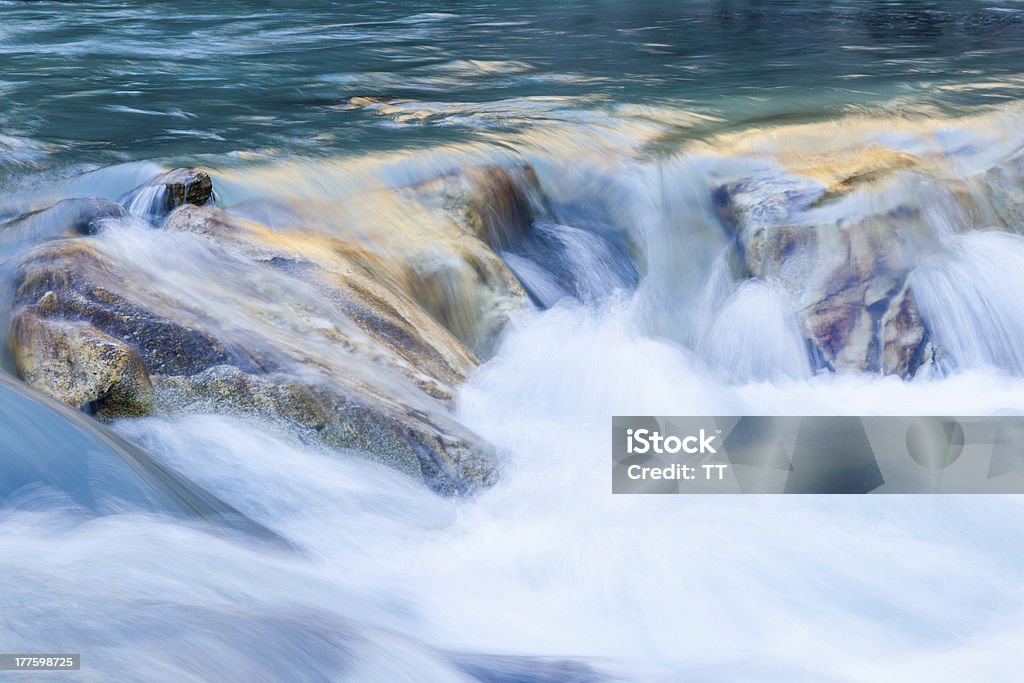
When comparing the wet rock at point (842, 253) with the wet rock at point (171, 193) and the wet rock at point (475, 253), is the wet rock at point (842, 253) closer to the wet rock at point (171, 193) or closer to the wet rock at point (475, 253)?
the wet rock at point (475, 253)

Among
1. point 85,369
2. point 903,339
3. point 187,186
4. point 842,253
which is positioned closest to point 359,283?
point 187,186

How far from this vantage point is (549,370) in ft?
18.2

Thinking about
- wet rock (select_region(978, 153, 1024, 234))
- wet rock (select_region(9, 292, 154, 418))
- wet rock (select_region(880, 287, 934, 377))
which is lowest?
wet rock (select_region(880, 287, 934, 377))

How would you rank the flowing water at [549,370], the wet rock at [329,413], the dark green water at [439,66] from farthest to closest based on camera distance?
the dark green water at [439,66] → the wet rock at [329,413] → the flowing water at [549,370]

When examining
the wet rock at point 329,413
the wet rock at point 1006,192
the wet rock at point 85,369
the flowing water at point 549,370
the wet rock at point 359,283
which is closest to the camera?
the flowing water at point 549,370

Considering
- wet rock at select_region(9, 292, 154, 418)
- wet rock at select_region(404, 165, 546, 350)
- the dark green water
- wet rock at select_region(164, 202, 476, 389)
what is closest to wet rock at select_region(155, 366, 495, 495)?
wet rock at select_region(9, 292, 154, 418)

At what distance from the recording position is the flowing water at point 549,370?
10.6 ft

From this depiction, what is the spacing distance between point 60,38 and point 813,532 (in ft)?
30.3

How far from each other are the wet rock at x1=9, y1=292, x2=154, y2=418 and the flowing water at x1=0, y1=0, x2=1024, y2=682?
0.44 feet

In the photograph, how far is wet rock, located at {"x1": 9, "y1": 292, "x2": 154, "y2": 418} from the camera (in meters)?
3.95

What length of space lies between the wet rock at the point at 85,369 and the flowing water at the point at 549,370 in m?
0.13

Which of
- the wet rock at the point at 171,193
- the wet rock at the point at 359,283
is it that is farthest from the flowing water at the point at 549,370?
the wet rock at the point at 359,283

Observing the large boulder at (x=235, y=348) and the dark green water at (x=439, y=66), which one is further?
the dark green water at (x=439, y=66)

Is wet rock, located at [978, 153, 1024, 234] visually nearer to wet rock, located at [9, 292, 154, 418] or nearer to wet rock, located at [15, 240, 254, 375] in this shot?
wet rock, located at [15, 240, 254, 375]
